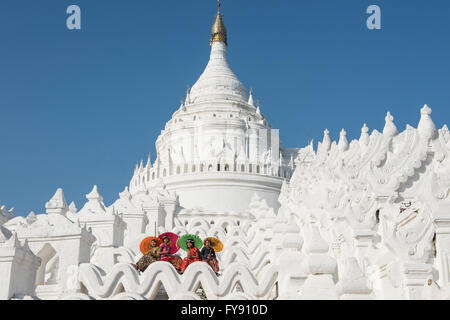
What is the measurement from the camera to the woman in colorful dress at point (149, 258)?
12461 mm

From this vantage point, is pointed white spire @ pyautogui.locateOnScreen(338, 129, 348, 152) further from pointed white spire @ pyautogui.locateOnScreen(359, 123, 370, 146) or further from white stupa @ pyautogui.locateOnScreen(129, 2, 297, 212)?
white stupa @ pyautogui.locateOnScreen(129, 2, 297, 212)

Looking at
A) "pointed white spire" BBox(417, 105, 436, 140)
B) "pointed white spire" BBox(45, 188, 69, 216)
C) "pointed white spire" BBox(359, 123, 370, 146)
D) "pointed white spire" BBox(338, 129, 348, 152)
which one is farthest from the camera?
"pointed white spire" BBox(338, 129, 348, 152)

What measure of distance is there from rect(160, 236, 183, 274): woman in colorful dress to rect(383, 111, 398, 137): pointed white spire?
8055 mm

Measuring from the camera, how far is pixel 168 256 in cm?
1291

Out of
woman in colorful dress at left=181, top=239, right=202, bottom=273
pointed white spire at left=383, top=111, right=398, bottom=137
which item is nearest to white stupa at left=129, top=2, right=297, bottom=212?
pointed white spire at left=383, top=111, right=398, bottom=137

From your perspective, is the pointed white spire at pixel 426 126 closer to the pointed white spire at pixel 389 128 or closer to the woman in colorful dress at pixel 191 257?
the pointed white spire at pixel 389 128

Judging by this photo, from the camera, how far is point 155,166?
39656 millimetres

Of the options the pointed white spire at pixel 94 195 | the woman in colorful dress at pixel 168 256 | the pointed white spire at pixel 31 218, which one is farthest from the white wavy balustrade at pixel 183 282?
the pointed white spire at pixel 94 195

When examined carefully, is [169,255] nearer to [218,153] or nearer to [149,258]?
[149,258]

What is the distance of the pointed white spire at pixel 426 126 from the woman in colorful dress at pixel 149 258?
8.17 metres

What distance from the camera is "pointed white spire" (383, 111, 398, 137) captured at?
17.1 meters

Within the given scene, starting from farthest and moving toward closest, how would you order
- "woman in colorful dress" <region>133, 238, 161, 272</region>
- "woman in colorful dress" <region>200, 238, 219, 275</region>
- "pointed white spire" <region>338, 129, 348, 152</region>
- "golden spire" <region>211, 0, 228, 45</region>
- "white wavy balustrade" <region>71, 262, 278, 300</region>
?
"golden spire" <region>211, 0, 228, 45</region>
"pointed white spire" <region>338, 129, 348, 152</region>
"woman in colorful dress" <region>200, 238, 219, 275</region>
"woman in colorful dress" <region>133, 238, 161, 272</region>
"white wavy balustrade" <region>71, 262, 278, 300</region>

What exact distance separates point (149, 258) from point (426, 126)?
878 cm

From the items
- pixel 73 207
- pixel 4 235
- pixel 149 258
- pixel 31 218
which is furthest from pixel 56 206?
pixel 73 207
